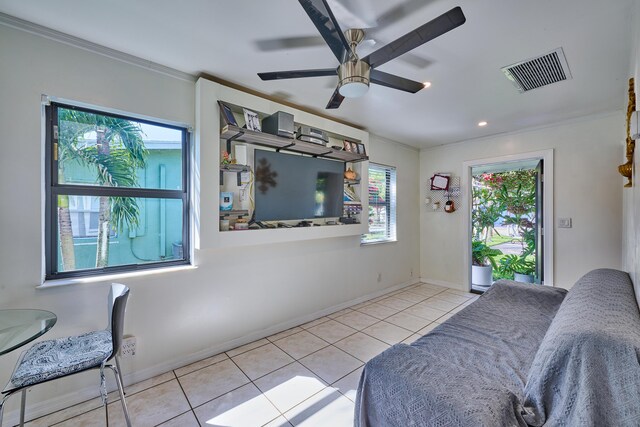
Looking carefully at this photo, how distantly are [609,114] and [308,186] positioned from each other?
358 centimetres

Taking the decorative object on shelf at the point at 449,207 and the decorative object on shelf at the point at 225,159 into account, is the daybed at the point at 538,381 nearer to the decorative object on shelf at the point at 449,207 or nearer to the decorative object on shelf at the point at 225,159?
the decorative object on shelf at the point at 225,159

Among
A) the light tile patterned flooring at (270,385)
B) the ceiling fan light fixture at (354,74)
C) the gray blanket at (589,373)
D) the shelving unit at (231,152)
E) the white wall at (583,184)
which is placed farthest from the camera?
the white wall at (583,184)

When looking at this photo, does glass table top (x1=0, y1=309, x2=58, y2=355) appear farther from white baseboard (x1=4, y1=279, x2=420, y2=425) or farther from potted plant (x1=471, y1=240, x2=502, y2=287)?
potted plant (x1=471, y1=240, x2=502, y2=287)

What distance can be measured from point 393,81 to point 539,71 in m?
1.43

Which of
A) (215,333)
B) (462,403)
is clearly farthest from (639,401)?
(215,333)

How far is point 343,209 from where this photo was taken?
3420 millimetres

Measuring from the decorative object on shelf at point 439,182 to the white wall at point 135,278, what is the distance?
2.31 meters

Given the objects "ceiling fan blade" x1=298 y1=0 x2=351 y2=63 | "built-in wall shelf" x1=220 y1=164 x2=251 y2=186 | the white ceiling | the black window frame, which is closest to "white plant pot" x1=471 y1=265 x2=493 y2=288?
the black window frame

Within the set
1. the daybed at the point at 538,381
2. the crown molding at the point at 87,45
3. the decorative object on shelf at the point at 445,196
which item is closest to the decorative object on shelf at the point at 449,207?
A: the decorative object on shelf at the point at 445,196

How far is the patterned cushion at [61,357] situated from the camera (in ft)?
4.27

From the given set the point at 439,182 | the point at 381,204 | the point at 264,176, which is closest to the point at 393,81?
the point at 264,176

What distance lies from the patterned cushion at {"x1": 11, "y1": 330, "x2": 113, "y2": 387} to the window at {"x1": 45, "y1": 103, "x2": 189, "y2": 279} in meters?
0.48

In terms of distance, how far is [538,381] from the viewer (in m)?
1.01

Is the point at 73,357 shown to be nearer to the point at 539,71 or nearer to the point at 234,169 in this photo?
the point at 234,169
